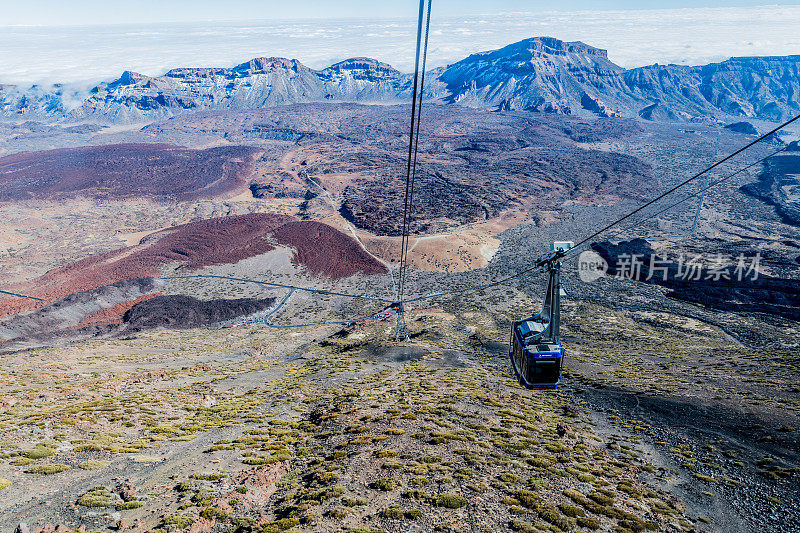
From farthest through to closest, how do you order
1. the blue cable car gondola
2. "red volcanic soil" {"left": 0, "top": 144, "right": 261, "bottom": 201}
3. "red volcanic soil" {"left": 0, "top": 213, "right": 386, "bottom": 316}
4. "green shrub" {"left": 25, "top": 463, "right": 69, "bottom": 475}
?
"red volcanic soil" {"left": 0, "top": 144, "right": 261, "bottom": 201} → "red volcanic soil" {"left": 0, "top": 213, "right": 386, "bottom": 316} → the blue cable car gondola → "green shrub" {"left": 25, "top": 463, "right": 69, "bottom": 475}

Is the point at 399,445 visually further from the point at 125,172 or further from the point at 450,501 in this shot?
the point at 125,172

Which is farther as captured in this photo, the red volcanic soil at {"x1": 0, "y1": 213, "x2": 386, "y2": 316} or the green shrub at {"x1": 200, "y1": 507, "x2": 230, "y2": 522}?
the red volcanic soil at {"x1": 0, "y1": 213, "x2": 386, "y2": 316}

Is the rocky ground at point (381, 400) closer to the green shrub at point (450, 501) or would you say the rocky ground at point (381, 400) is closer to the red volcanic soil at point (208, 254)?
the green shrub at point (450, 501)

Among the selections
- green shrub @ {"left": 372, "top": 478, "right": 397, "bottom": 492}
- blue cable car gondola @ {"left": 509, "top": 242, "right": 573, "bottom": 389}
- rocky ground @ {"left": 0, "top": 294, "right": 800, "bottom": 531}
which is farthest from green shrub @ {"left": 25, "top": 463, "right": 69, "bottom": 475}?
blue cable car gondola @ {"left": 509, "top": 242, "right": 573, "bottom": 389}

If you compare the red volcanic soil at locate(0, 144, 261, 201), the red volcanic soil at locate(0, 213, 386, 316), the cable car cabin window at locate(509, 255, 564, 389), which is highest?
the cable car cabin window at locate(509, 255, 564, 389)

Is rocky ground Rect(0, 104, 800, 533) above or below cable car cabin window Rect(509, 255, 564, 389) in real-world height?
below

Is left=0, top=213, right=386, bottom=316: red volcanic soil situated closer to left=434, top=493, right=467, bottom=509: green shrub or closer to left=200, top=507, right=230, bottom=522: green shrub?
left=200, top=507, right=230, bottom=522: green shrub

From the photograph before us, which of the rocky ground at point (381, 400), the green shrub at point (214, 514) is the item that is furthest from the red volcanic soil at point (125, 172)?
the green shrub at point (214, 514)

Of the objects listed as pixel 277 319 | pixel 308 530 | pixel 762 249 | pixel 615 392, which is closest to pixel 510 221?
pixel 762 249

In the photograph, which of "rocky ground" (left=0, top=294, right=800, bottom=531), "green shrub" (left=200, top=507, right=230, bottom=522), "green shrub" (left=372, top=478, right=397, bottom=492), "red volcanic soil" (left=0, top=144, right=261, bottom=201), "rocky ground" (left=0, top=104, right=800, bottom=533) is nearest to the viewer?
"green shrub" (left=200, top=507, right=230, bottom=522)
